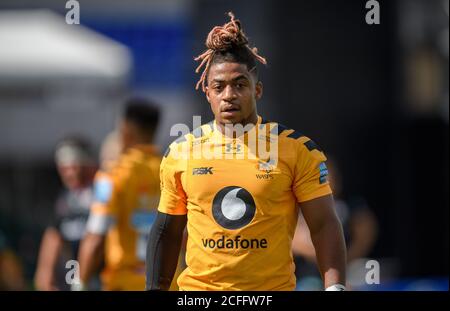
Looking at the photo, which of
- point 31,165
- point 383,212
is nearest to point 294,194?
point 383,212

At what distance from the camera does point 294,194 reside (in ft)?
20.1

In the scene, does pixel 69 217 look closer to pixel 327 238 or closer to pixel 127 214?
pixel 127 214

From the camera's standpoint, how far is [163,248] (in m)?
6.26

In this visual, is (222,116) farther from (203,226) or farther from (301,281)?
(301,281)

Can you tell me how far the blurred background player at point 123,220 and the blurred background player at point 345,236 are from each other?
2045 millimetres

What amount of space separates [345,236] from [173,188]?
6393mm

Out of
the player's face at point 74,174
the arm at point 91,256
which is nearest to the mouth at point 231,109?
the arm at point 91,256

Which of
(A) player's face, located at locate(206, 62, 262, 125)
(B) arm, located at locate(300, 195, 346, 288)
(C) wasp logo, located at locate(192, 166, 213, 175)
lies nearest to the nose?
(A) player's face, located at locate(206, 62, 262, 125)

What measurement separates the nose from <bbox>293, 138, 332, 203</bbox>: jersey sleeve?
44 cm

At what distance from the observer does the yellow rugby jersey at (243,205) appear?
19.7 feet

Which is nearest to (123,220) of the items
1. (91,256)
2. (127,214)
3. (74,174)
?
(127,214)

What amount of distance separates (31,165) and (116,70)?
3.28m

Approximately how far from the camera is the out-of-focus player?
600 cm
